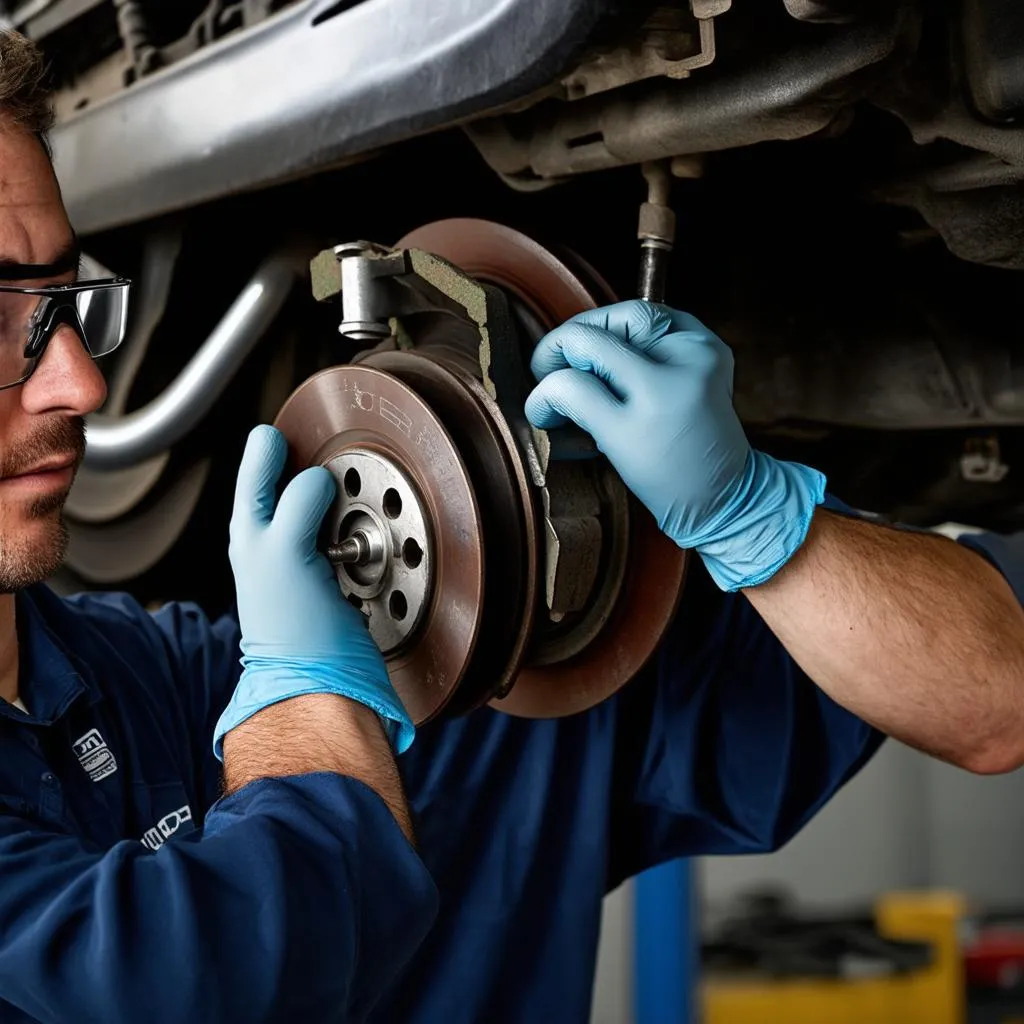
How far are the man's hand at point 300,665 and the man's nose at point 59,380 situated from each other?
144 millimetres

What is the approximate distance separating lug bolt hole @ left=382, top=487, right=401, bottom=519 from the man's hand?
0.04m

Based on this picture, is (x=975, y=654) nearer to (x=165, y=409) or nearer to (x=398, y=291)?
(x=398, y=291)

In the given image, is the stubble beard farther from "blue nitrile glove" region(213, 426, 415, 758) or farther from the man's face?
"blue nitrile glove" region(213, 426, 415, 758)

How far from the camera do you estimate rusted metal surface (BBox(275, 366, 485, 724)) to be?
2.72ft

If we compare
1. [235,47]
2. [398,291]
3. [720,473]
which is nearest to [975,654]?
[720,473]

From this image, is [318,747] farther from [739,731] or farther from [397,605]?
[739,731]

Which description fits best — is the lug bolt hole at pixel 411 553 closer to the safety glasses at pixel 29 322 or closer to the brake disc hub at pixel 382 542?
the brake disc hub at pixel 382 542

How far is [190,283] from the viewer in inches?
53.6

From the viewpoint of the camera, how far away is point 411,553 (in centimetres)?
87

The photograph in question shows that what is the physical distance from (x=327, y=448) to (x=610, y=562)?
8.2 inches

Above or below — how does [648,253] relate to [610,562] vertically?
above

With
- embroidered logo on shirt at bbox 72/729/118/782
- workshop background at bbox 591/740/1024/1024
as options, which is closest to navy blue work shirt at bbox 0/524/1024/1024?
embroidered logo on shirt at bbox 72/729/118/782

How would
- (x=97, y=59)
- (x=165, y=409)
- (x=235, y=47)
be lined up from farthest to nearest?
(x=97, y=59) < (x=165, y=409) < (x=235, y=47)

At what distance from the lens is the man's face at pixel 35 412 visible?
3.09 ft
